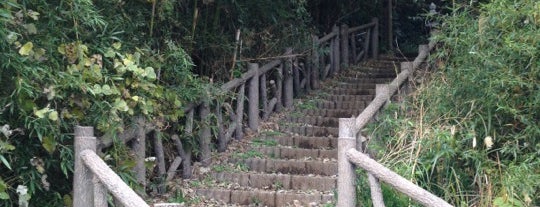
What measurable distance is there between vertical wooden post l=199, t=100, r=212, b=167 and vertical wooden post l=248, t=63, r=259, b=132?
1.11 metres

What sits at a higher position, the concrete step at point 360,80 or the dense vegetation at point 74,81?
the dense vegetation at point 74,81

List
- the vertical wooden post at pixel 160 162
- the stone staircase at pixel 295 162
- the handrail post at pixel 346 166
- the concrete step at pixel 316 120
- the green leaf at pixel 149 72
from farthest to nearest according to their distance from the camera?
the concrete step at pixel 316 120 < the stone staircase at pixel 295 162 < the vertical wooden post at pixel 160 162 < the green leaf at pixel 149 72 < the handrail post at pixel 346 166

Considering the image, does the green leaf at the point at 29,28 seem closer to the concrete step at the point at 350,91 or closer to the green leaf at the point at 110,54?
the green leaf at the point at 110,54

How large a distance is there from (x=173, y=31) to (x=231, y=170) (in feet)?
4.35

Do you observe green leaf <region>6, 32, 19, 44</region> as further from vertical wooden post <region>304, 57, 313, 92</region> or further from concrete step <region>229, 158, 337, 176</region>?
vertical wooden post <region>304, 57, 313, 92</region>

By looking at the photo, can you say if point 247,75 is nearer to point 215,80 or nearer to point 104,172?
point 215,80

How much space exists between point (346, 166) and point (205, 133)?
246 centimetres

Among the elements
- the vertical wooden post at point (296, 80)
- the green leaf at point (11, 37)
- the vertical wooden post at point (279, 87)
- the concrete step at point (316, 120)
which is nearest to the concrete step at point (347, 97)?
the vertical wooden post at point (296, 80)

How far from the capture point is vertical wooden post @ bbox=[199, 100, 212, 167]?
22.9 feet

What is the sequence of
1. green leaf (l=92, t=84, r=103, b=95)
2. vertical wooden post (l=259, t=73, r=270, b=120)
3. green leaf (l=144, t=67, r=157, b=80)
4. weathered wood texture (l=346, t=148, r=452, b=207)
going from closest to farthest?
weathered wood texture (l=346, t=148, r=452, b=207) → green leaf (l=92, t=84, r=103, b=95) → green leaf (l=144, t=67, r=157, b=80) → vertical wooden post (l=259, t=73, r=270, b=120)

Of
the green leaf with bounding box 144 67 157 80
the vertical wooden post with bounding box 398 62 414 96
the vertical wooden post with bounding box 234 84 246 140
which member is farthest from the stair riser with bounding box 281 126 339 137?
the green leaf with bounding box 144 67 157 80

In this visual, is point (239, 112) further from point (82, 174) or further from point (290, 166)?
point (82, 174)

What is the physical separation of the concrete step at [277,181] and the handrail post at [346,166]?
1.48 meters

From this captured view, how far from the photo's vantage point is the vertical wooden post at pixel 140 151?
5.61m
